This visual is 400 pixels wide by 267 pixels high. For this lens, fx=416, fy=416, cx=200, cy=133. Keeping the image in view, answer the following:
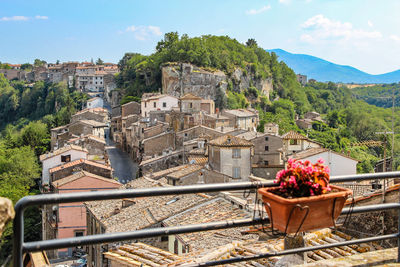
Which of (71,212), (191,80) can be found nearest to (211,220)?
(71,212)

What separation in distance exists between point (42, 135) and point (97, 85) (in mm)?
50066

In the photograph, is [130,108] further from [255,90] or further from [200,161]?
[200,161]

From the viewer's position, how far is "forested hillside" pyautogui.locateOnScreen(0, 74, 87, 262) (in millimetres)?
36094

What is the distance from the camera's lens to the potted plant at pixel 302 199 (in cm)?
275

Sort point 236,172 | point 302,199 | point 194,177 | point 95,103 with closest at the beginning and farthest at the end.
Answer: point 302,199 → point 194,177 → point 236,172 → point 95,103

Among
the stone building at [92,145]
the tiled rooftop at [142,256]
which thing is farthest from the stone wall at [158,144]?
the tiled rooftop at [142,256]

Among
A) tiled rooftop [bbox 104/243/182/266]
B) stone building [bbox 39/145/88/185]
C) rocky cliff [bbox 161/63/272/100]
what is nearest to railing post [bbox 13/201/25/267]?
tiled rooftop [bbox 104/243/182/266]

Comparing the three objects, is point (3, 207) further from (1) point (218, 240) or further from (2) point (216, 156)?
(2) point (216, 156)

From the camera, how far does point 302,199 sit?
2.75 meters

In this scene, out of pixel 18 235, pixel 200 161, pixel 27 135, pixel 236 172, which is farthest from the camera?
pixel 27 135

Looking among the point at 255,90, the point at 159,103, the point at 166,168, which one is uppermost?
the point at 255,90

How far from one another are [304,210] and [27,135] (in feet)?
209

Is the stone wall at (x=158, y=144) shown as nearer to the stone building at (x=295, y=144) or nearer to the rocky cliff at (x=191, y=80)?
the stone building at (x=295, y=144)

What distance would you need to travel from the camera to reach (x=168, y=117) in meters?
51.3
